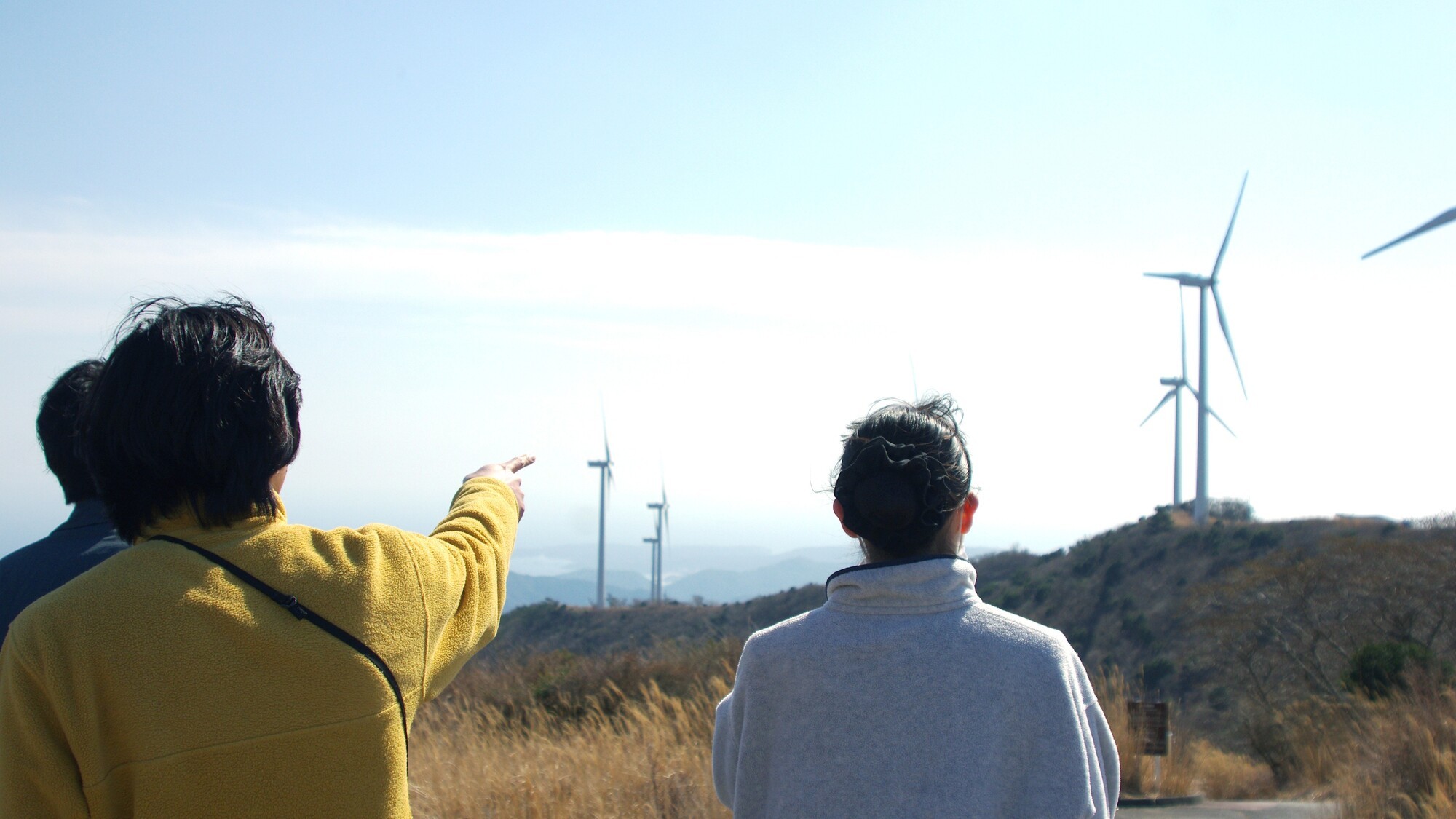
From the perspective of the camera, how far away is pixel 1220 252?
37.3 meters

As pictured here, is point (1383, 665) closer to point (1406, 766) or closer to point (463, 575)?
point (1406, 766)

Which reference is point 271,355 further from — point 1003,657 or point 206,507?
point 1003,657

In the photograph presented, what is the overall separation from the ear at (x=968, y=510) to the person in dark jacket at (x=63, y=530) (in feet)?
6.41

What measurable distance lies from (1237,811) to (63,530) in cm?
903

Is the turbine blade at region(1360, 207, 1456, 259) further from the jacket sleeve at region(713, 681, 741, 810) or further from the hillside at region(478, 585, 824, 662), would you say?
the hillside at region(478, 585, 824, 662)

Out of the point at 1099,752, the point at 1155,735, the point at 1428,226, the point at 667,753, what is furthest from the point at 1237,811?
the point at 1428,226

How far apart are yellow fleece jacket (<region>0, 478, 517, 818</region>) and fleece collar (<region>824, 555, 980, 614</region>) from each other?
3.01ft

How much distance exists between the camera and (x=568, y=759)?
23.5 ft

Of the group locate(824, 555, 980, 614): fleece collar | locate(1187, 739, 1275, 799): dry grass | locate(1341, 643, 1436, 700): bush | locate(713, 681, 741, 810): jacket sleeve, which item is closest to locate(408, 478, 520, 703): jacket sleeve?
locate(713, 681, 741, 810): jacket sleeve

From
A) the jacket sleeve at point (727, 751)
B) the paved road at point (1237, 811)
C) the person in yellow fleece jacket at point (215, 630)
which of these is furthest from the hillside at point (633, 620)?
the person in yellow fleece jacket at point (215, 630)

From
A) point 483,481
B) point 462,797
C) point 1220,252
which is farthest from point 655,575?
point 483,481

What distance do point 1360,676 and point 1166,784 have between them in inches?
229

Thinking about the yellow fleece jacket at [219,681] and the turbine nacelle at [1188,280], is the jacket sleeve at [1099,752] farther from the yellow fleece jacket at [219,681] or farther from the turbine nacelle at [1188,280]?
the turbine nacelle at [1188,280]

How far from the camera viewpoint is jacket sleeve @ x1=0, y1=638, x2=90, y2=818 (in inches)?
70.2
